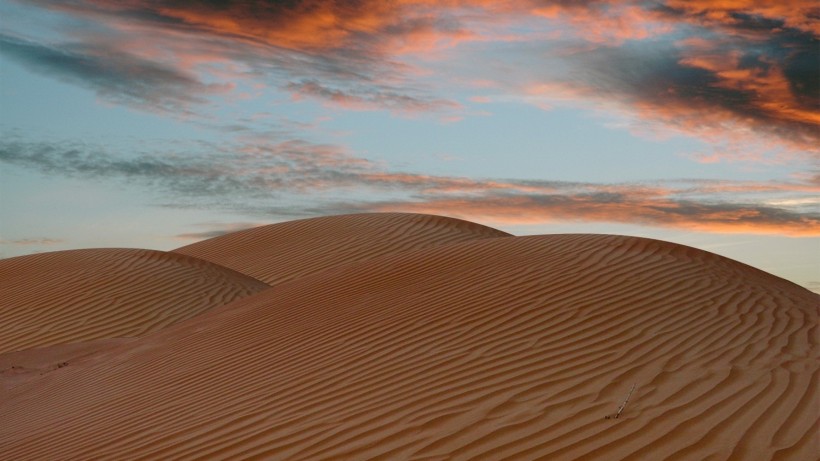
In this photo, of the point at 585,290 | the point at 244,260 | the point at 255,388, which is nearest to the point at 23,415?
the point at 255,388

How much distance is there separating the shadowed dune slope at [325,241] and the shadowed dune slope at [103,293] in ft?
5.62

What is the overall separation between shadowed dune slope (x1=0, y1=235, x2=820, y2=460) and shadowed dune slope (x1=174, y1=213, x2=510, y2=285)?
6696 mm

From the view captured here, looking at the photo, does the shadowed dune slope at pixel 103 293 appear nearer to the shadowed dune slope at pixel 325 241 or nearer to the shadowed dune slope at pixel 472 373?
the shadowed dune slope at pixel 325 241

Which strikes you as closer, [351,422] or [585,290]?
[351,422]

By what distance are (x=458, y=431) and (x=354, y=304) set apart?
18.3 ft

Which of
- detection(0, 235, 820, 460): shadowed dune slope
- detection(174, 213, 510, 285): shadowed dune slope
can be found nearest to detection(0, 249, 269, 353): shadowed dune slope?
detection(174, 213, 510, 285): shadowed dune slope

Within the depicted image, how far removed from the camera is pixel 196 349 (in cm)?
1098

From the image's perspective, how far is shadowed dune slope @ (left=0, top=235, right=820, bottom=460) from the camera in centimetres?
606

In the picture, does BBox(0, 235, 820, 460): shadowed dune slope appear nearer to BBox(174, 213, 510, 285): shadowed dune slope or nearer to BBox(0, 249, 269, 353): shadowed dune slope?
BBox(0, 249, 269, 353): shadowed dune slope

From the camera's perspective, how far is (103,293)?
16.8m

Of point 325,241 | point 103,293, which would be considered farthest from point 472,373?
point 325,241

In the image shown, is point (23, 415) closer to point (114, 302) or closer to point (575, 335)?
point (575, 335)

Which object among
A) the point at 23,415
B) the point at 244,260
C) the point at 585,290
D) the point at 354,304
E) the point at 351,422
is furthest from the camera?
the point at 244,260

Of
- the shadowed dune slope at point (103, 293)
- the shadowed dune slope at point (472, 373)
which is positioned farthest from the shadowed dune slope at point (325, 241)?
the shadowed dune slope at point (472, 373)
